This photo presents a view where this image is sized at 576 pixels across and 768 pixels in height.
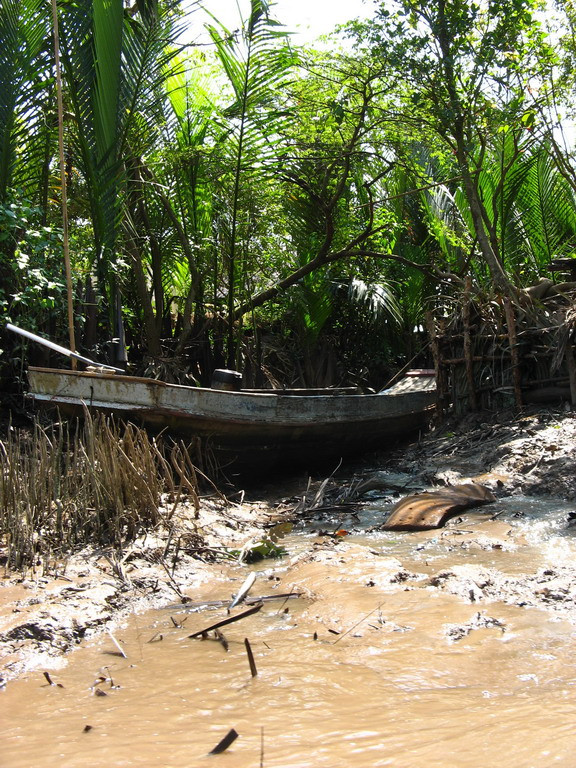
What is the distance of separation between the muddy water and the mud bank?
0.16 feet

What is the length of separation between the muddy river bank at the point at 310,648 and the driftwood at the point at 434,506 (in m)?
0.11

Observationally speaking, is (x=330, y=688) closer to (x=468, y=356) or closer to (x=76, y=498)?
(x=76, y=498)

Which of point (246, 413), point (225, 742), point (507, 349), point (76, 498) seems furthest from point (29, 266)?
point (225, 742)

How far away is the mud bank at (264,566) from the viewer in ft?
11.5

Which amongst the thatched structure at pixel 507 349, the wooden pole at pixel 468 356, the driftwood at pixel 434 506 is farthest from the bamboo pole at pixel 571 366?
the driftwood at pixel 434 506

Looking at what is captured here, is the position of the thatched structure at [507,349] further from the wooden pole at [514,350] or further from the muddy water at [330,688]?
the muddy water at [330,688]

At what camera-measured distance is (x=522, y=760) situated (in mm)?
2178

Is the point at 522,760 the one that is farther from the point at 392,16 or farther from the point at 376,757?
the point at 392,16

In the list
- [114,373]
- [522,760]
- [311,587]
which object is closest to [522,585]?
[311,587]

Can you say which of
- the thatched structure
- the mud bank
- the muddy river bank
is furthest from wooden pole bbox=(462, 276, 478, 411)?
the muddy river bank

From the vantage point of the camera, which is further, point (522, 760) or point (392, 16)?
point (392, 16)

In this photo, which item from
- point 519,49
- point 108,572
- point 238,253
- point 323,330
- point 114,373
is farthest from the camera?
point 323,330

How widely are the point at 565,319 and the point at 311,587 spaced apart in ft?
16.7

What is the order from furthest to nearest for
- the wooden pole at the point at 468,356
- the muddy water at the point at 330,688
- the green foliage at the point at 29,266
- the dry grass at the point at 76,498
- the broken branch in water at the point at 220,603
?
the wooden pole at the point at 468,356 → the green foliage at the point at 29,266 → the dry grass at the point at 76,498 → the broken branch in water at the point at 220,603 → the muddy water at the point at 330,688
